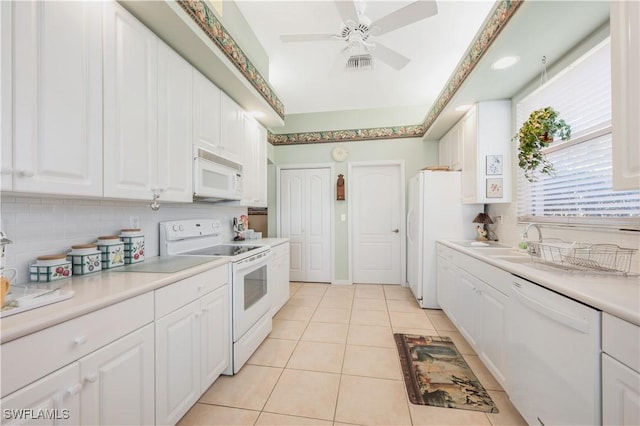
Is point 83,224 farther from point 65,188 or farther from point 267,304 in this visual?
point 267,304

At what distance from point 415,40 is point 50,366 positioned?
3407mm

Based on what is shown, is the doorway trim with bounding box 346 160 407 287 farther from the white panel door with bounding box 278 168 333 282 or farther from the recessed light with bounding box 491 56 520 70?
the recessed light with bounding box 491 56 520 70

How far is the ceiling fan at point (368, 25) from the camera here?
1.76 meters

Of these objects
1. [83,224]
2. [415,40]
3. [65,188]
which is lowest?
[83,224]

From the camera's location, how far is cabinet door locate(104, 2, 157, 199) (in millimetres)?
1318

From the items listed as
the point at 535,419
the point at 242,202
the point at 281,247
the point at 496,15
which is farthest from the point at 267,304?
the point at 496,15

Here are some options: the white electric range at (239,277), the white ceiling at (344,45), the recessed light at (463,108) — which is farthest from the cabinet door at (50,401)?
the recessed light at (463,108)

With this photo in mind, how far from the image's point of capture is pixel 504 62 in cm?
202

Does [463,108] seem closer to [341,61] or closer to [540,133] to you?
[540,133]

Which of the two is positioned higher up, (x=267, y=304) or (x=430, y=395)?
(x=267, y=304)

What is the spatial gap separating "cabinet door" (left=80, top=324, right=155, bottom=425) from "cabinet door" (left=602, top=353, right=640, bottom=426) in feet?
6.22

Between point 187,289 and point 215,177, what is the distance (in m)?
1.09

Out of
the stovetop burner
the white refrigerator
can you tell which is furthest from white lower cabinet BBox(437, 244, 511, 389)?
the stovetop burner

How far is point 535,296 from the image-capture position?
1336mm
